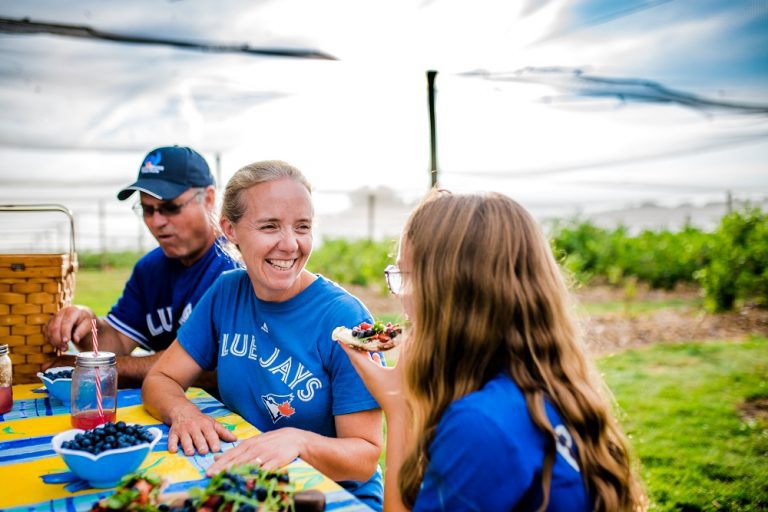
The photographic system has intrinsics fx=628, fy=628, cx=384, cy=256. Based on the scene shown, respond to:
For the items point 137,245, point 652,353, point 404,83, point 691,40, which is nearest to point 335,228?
point 137,245

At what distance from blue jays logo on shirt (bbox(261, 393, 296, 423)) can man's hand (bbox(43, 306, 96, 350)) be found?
1.07 m

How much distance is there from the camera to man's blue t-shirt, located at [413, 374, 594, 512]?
116 centimetres

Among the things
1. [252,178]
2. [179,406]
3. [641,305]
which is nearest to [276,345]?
[179,406]

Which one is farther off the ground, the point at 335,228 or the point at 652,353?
the point at 335,228

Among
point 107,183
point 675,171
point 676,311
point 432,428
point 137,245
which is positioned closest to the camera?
point 432,428

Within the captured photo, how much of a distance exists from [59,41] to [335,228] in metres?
13.9

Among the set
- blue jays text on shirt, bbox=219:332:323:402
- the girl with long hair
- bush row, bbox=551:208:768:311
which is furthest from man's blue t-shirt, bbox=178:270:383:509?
bush row, bbox=551:208:768:311

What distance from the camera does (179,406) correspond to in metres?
2.05

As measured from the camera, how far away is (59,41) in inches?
150

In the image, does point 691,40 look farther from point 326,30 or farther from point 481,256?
point 481,256

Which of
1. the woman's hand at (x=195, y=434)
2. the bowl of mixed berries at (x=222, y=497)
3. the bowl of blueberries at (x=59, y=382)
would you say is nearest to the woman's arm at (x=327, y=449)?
the woman's hand at (x=195, y=434)

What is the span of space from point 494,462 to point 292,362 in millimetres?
1093

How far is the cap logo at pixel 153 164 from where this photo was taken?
2986 mm

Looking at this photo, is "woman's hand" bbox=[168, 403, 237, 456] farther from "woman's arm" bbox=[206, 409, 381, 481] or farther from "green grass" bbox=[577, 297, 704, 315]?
"green grass" bbox=[577, 297, 704, 315]
